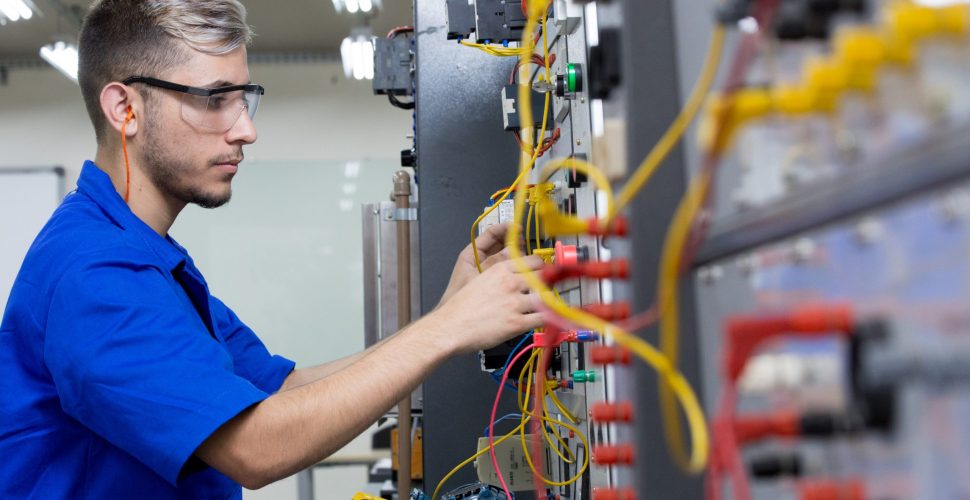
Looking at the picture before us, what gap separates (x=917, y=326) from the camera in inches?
18.2

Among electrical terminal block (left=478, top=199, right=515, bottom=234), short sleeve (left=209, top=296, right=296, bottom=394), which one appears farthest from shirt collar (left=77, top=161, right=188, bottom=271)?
electrical terminal block (left=478, top=199, right=515, bottom=234)

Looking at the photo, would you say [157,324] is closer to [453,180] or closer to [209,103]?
[209,103]

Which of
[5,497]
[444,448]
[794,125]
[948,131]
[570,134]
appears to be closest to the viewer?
[948,131]

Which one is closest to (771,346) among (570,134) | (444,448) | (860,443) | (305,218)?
(860,443)

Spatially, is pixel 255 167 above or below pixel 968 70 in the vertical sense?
above

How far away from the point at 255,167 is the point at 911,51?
5.34 meters

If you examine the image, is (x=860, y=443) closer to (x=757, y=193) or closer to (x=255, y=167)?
(x=757, y=193)

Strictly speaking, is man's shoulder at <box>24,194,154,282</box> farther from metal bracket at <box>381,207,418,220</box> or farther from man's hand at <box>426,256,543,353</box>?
metal bracket at <box>381,207,418,220</box>

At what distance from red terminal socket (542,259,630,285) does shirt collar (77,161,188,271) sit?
870 millimetres

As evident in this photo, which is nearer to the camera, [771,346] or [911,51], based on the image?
[911,51]

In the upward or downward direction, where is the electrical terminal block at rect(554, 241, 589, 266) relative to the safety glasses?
downward

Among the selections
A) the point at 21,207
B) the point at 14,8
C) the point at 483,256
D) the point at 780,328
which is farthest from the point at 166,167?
the point at 21,207

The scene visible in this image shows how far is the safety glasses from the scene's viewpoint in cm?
141

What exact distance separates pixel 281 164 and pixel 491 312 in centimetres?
467
